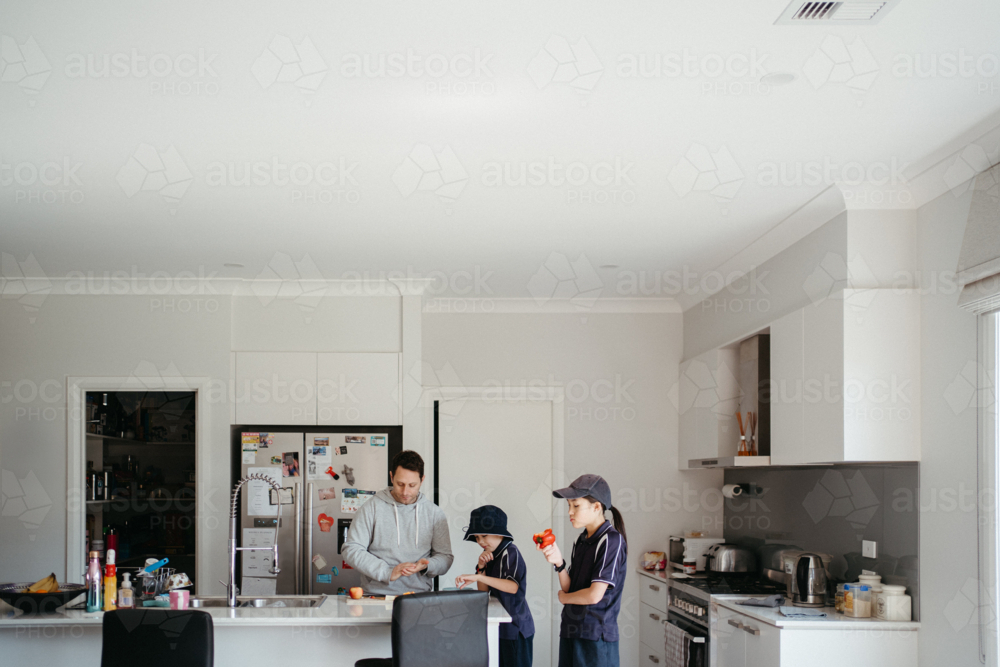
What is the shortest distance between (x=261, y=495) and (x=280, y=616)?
2.24 m

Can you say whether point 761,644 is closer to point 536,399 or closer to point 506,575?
point 506,575

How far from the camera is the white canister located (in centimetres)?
362

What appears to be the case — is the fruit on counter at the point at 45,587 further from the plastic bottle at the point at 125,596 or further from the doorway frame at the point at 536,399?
the doorway frame at the point at 536,399

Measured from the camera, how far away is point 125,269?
5395 mm

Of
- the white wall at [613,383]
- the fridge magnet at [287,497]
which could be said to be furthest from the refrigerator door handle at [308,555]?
the white wall at [613,383]

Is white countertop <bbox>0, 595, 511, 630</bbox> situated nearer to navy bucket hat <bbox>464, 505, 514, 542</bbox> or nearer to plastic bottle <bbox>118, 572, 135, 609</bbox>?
plastic bottle <bbox>118, 572, 135, 609</bbox>

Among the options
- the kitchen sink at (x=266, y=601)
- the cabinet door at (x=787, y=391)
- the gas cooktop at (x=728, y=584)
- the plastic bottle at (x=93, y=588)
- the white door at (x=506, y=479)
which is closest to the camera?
the plastic bottle at (x=93, y=588)

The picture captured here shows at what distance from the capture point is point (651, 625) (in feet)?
19.7

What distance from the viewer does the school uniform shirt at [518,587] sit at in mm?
3996

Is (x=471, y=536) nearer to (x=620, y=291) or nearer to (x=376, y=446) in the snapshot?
(x=376, y=446)

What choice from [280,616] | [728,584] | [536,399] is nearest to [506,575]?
[280,616]

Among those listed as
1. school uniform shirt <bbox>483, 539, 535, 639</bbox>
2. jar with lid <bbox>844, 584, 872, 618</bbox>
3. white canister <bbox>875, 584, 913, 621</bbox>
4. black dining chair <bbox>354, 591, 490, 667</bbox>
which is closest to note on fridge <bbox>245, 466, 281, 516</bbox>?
school uniform shirt <bbox>483, 539, 535, 639</bbox>

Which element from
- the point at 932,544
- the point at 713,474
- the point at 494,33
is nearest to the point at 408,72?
the point at 494,33

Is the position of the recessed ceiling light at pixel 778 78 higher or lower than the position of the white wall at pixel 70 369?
higher
